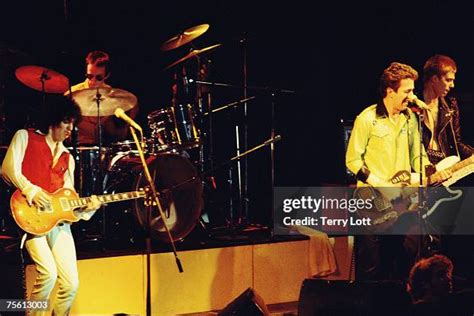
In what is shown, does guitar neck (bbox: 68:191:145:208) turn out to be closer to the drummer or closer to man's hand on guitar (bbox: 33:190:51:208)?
man's hand on guitar (bbox: 33:190:51:208)

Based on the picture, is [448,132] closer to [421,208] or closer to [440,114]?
[440,114]

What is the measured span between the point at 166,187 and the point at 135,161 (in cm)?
38

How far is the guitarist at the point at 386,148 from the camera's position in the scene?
21.3 ft

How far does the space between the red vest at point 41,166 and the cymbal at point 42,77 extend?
1.82 metres

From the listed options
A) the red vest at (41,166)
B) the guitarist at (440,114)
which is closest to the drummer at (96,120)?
the red vest at (41,166)

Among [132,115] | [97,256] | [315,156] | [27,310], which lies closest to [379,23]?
[315,156]

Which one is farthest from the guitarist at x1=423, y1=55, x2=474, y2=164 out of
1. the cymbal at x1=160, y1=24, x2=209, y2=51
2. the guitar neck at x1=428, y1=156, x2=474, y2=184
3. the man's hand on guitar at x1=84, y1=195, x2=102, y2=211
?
the man's hand on guitar at x1=84, y1=195, x2=102, y2=211

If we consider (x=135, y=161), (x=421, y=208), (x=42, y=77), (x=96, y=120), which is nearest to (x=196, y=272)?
(x=135, y=161)

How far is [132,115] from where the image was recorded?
857cm

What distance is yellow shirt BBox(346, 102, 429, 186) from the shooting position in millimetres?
6516

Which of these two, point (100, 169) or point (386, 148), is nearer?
→ point (386, 148)

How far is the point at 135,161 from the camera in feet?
24.8

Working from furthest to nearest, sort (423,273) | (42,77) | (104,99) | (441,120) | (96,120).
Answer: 1. (96,120)
2. (42,77)
3. (104,99)
4. (441,120)
5. (423,273)

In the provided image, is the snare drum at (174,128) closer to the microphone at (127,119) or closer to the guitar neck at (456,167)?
the microphone at (127,119)
